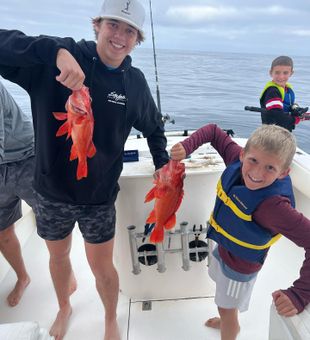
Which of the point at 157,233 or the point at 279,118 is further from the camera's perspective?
the point at 279,118

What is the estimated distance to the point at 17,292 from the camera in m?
2.59

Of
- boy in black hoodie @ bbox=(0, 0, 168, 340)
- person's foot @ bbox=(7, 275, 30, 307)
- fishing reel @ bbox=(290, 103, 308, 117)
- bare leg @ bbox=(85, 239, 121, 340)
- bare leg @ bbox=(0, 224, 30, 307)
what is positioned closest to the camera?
boy in black hoodie @ bbox=(0, 0, 168, 340)

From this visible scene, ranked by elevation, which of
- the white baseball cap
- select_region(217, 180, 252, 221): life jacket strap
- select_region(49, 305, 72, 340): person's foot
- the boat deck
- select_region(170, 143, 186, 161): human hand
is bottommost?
the boat deck

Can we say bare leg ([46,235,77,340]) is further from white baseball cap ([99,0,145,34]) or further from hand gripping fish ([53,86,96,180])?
white baseball cap ([99,0,145,34])

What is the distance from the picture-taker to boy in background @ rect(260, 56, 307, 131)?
3.19 meters

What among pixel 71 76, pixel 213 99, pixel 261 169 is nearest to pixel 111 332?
pixel 261 169

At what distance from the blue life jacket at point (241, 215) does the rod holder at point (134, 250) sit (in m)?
0.60

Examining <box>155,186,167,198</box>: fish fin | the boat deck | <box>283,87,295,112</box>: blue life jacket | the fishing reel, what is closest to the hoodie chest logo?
<box>155,186,167,198</box>: fish fin

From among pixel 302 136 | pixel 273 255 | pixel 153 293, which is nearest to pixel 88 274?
pixel 153 293

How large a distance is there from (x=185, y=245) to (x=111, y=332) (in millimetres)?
785

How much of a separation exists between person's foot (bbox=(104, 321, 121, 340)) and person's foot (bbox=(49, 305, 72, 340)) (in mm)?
322

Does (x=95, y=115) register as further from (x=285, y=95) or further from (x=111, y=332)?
(x=285, y=95)

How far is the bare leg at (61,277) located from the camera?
6.50ft

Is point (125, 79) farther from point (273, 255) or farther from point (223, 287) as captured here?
point (273, 255)
